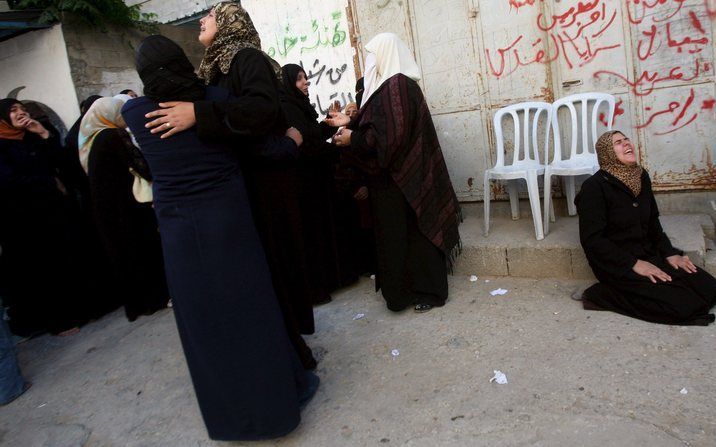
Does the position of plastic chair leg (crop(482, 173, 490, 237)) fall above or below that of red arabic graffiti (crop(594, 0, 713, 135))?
below

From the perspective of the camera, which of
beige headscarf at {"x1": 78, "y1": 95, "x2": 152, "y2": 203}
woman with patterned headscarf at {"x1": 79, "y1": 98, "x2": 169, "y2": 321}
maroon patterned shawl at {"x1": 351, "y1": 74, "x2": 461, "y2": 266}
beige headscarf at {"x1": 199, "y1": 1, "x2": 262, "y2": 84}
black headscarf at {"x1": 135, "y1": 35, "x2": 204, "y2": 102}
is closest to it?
black headscarf at {"x1": 135, "y1": 35, "x2": 204, "y2": 102}

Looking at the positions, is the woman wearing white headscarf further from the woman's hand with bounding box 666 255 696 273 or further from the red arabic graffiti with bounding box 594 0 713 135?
the red arabic graffiti with bounding box 594 0 713 135

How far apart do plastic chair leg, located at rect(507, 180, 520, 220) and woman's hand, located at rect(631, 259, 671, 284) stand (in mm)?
1531

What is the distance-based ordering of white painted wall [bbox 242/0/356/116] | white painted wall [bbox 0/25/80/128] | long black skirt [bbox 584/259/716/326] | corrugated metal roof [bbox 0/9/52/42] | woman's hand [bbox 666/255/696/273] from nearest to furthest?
long black skirt [bbox 584/259/716/326] < woman's hand [bbox 666/255/696/273] < corrugated metal roof [bbox 0/9/52/42] < white painted wall [bbox 242/0/356/116] < white painted wall [bbox 0/25/80/128]

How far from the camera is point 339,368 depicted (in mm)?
2949

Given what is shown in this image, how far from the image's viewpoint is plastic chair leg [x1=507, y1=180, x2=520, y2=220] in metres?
4.37

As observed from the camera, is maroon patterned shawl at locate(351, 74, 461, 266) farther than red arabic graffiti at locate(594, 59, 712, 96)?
No

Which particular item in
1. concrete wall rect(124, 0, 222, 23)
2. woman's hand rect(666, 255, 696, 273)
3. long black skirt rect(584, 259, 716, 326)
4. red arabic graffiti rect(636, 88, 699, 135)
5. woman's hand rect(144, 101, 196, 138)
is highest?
concrete wall rect(124, 0, 222, 23)

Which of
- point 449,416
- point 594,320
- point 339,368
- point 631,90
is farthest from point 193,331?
point 631,90

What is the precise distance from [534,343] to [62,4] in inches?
225

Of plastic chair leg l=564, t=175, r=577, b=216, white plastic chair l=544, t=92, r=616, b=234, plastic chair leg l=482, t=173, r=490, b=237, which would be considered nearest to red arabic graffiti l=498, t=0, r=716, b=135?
white plastic chair l=544, t=92, r=616, b=234

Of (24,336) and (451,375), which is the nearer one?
(451,375)

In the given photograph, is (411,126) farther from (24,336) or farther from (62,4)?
(62,4)

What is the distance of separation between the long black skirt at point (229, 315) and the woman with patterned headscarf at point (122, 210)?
1957 millimetres
